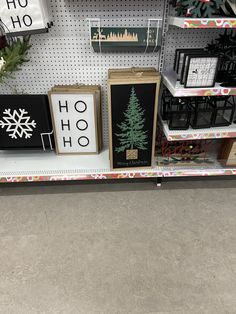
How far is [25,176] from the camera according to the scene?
66.7 inches

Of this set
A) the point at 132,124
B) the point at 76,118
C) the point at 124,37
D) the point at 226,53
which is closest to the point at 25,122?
the point at 76,118

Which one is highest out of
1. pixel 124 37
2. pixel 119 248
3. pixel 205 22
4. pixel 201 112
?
pixel 205 22

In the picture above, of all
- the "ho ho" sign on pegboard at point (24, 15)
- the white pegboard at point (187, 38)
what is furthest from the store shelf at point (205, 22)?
the "ho ho" sign on pegboard at point (24, 15)

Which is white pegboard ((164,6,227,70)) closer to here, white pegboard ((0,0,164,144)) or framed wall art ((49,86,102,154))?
white pegboard ((0,0,164,144))

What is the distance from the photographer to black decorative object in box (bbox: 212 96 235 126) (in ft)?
5.35

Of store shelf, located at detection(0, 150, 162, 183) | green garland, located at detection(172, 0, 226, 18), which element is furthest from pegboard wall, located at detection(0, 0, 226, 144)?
store shelf, located at detection(0, 150, 162, 183)

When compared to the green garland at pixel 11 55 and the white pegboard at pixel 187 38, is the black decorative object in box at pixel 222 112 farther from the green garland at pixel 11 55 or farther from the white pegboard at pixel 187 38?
the green garland at pixel 11 55

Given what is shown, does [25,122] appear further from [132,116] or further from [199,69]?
[199,69]

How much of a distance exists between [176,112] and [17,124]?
42.1 inches

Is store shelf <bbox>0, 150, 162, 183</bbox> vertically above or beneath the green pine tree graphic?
beneath

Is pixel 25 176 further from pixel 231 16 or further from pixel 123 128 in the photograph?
pixel 231 16

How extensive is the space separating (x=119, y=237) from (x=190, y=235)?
0.43 metres

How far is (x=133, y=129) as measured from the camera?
1612 millimetres

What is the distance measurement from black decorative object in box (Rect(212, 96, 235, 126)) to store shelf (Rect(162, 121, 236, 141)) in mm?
47
